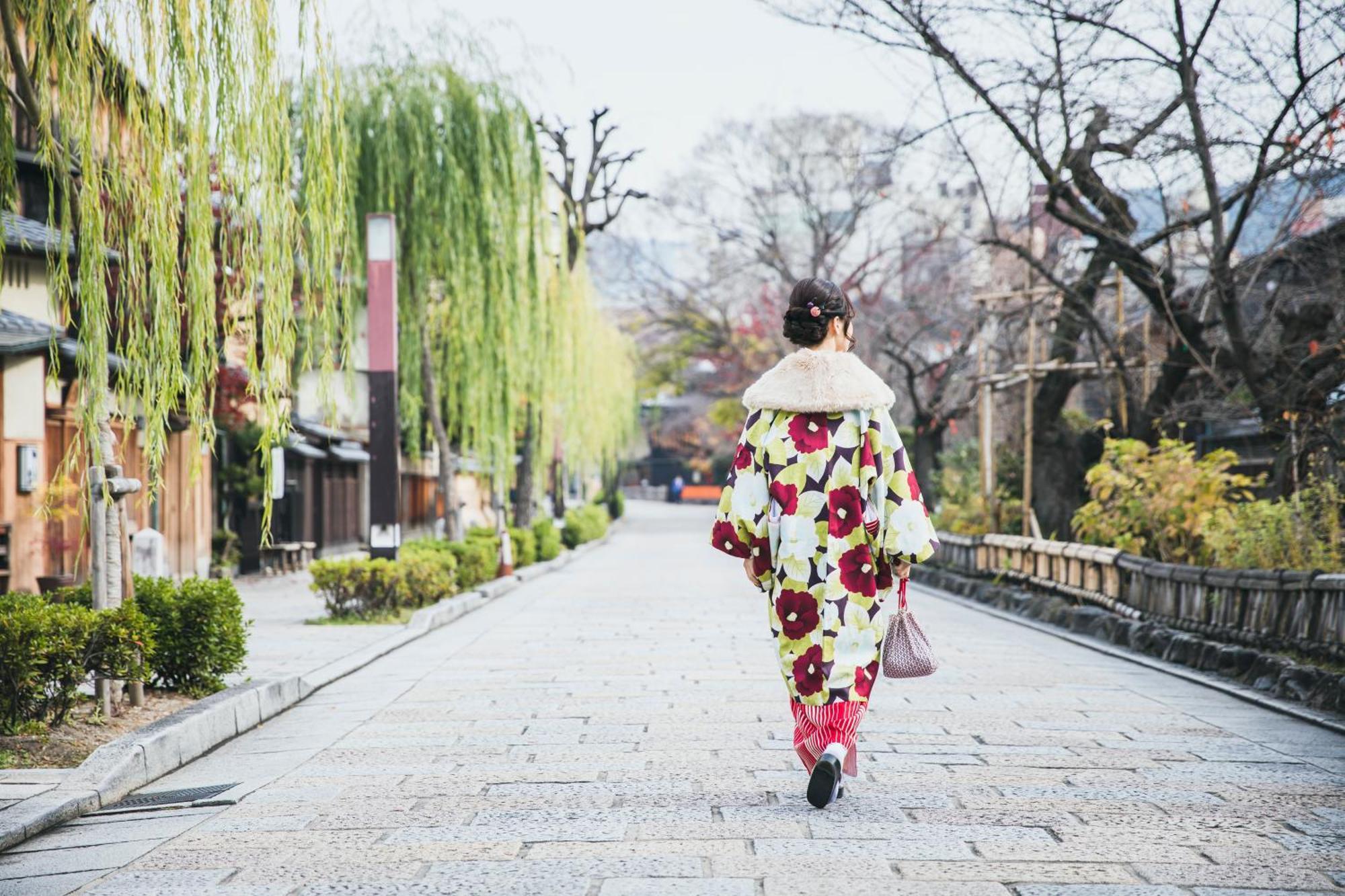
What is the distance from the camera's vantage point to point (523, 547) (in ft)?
73.4

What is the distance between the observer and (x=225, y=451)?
2252 centimetres

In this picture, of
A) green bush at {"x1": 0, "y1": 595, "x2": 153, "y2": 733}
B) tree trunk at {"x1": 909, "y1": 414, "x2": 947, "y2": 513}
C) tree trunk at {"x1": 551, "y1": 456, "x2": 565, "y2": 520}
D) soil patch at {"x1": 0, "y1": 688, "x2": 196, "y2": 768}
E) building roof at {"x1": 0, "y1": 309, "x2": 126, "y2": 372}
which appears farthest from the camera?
tree trunk at {"x1": 551, "y1": 456, "x2": 565, "y2": 520}

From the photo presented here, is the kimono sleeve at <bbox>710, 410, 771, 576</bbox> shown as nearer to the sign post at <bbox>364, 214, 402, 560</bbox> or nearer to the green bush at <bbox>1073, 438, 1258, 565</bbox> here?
the green bush at <bbox>1073, 438, 1258, 565</bbox>

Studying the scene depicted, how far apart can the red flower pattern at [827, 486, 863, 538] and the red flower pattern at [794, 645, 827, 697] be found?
0.48 metres

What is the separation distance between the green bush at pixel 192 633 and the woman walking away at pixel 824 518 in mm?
3484

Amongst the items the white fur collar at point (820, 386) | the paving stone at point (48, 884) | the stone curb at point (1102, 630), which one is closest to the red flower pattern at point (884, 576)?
the white fur collar at point (820, 386)

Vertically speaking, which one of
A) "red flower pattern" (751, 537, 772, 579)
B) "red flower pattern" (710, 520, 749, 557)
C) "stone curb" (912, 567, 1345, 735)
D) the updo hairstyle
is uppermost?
the updo hairstyle

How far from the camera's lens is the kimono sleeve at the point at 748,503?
17.7ft

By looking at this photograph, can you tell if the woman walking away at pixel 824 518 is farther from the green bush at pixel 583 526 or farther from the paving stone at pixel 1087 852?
the green bush at pixel 583 526

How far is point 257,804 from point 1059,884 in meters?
3.17

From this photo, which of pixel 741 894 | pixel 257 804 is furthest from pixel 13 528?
pixel 741 894

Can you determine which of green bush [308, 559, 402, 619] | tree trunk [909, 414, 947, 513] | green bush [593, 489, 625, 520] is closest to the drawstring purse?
green bush [308, 559, 402, 619]

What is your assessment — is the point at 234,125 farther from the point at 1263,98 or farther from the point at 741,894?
the point at 1263,98

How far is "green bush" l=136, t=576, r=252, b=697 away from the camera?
24.2 feet
